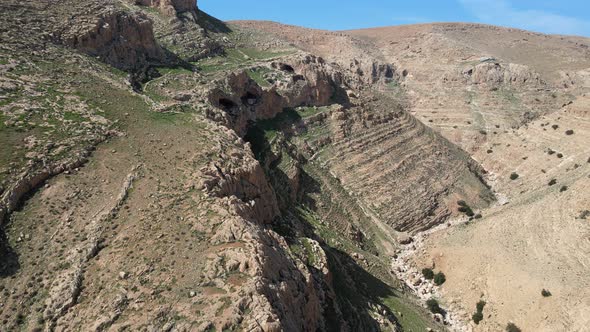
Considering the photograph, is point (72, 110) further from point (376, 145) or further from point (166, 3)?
point (376, 145)

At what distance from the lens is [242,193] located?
2767cm

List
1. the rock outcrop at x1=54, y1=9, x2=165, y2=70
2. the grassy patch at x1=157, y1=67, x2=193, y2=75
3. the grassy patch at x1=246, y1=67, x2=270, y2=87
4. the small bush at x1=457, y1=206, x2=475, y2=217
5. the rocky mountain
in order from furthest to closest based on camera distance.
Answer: the small bush at x1=457, y1=206, x2=475, y2=217 → the grassy patch at x1=246, y1=67, x2=270, y2=87 → the grassy patch at x1=157, y1=67, x2=193, y2=75 → the rock outcrop at x1=54, y1=9, x2=165, y2=70 → the rocky mountain

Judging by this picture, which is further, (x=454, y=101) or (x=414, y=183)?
(x=454, y=101)

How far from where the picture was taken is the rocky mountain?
1881cm

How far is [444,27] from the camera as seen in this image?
136625 mm

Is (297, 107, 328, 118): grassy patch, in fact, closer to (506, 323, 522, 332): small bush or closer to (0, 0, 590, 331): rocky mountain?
(0, 0, 590, 331): rocky mountain

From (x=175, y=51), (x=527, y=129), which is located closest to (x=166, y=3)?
(x=175, y=51)

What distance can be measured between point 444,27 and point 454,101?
173 ft

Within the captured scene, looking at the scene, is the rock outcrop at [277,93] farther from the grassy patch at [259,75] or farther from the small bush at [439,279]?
Result: the small bush at [439,279]

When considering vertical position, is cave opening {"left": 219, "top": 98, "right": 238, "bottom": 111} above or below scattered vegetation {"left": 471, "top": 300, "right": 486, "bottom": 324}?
above

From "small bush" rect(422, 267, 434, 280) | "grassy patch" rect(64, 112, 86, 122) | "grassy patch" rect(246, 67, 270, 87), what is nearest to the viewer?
"grassy patch" rect(64, 112, 86, 122)

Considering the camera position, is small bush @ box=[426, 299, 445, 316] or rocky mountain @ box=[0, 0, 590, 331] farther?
small bush @ box=[426, 299, 445, 316]

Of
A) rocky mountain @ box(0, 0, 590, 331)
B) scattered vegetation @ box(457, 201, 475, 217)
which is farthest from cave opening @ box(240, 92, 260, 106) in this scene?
scattered vegetation @ box(457, 201, 475, 217)

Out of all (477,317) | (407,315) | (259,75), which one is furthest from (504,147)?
(407,315)
